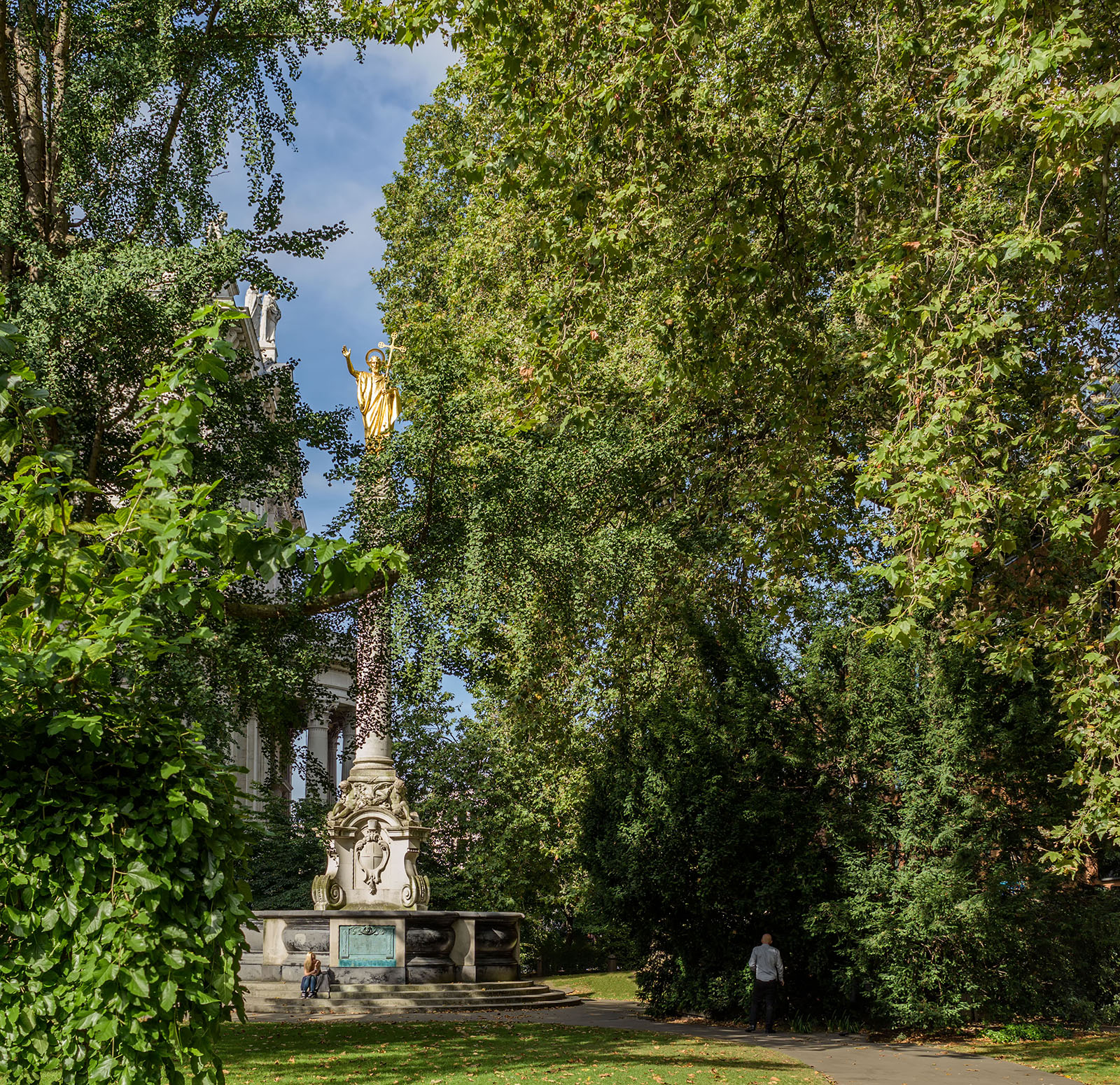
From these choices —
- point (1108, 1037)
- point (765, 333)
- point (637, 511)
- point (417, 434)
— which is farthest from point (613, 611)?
point (1108, 1037)

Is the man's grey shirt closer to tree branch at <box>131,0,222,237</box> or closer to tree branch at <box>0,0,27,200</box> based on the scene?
tree branch at <box>131,0,222,237</box>

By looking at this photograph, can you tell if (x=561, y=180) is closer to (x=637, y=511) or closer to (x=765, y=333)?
(x=765, y=333)

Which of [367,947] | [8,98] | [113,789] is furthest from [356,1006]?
[113,789]

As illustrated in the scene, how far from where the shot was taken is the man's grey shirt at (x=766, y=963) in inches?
606

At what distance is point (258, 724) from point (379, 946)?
191 inches

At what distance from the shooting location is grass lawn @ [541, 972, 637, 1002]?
25.9 metres

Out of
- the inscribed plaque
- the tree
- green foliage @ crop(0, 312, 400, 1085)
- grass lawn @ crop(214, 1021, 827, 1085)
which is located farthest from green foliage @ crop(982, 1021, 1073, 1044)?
green foliage @ crop(0, 312, 400, 1085)

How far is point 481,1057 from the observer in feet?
38.3

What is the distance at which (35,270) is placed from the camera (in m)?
12.8

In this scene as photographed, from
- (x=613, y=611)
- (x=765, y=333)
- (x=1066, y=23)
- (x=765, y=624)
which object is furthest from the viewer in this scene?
(x=613, y=611)

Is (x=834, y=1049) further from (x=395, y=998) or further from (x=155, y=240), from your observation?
(x=155, y=240)

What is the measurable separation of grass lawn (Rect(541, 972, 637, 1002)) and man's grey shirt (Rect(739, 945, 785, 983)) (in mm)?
9283

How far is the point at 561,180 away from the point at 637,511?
11.2 metres

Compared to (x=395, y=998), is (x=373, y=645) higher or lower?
higher
